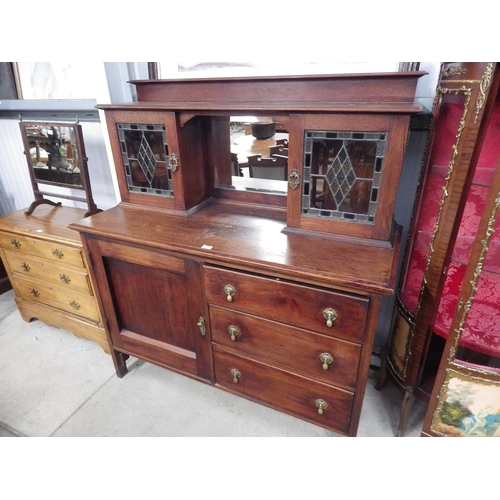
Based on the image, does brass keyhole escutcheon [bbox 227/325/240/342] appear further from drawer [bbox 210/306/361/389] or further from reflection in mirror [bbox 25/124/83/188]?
reflection in mirror [bbox 25/124/83/188]

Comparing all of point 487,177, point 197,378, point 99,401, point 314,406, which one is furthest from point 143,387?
point 487,177

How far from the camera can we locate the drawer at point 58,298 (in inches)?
77.4

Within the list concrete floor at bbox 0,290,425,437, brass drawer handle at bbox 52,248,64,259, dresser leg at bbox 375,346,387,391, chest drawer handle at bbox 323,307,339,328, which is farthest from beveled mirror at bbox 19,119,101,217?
dresser leg at bbox 375,346,387,391

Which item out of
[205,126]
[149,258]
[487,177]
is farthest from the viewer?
[205,126]

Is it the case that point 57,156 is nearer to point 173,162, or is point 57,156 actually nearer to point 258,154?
point 173,162

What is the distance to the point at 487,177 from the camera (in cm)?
129

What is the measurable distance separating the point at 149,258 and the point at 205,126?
67cm

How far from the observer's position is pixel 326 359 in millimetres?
1223

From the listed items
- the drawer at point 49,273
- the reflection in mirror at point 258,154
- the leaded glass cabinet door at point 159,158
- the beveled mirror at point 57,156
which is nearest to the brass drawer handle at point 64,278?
the drawer at point 49,273

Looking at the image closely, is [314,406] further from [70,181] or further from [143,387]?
[70,181]

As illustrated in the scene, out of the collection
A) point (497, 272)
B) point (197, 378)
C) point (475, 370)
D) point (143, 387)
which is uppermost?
point (497, 272)

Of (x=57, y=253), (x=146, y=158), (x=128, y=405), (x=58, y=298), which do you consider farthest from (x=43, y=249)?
(x=128, y=405)

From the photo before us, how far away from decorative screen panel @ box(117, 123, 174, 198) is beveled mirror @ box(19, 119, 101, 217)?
0.48 meters

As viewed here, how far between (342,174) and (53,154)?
176 cm
